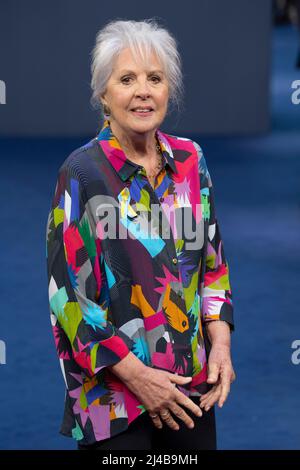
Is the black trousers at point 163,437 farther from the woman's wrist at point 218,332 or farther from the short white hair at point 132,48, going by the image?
the short white hair at point 132,48

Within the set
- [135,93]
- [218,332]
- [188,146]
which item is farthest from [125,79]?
[218,332]

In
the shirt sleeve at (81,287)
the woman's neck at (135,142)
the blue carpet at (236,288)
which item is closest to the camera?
the shirt sleeve at (81,287)

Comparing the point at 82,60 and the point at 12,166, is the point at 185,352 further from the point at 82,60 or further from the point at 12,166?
the point at 82,60

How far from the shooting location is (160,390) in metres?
2.24

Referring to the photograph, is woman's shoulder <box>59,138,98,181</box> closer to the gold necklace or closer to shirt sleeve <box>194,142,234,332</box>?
the gold necklace

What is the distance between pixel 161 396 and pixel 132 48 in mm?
750

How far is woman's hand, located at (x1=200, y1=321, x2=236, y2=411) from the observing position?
2344mm

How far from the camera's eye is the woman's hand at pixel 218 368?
7.69 ft

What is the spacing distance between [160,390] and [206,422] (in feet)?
0.61

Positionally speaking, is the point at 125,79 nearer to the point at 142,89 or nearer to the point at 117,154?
the point at 142,89

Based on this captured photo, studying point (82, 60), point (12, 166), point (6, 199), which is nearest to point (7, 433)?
point (6, 199)

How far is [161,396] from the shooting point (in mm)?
2242

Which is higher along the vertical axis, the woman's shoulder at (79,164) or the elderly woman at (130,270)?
the woman's shoulder at (79,164)

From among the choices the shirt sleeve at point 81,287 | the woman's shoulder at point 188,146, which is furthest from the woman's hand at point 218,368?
the woman's shoulder at point 188,146
